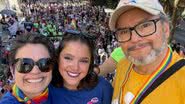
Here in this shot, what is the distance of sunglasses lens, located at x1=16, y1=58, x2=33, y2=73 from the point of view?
2.55m

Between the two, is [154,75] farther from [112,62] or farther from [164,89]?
[112,62]

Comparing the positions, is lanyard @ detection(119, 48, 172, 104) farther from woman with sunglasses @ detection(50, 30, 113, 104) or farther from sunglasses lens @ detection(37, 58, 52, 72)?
sunglasses lens @ detection(37, 58, 52, 72)

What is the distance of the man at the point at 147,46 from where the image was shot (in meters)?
2.44

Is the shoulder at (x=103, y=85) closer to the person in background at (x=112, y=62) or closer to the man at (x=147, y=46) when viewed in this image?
the person in background at (x=112, y=62)

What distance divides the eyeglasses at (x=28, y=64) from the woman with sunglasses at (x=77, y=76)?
227 millimetres

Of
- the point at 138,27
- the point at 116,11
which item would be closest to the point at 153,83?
→ the point at 138,27

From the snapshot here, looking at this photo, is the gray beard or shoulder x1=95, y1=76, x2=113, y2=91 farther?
shoulder x1=95, y1=76, x2=113, y2=91

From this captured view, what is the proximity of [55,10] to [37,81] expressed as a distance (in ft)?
124

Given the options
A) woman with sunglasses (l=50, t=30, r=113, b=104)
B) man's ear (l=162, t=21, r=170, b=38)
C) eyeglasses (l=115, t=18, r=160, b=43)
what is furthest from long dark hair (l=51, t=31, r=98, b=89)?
man's ear (l=162, t=21, r=170, b=38)

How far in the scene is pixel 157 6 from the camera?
100 inches

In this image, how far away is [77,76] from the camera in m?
2.84

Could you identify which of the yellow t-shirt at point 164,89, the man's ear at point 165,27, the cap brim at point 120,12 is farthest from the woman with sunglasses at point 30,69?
the man's ear at point 165,27

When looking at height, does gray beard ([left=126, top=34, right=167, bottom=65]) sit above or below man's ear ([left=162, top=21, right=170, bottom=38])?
below

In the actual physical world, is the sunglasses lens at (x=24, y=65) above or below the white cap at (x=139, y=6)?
below
